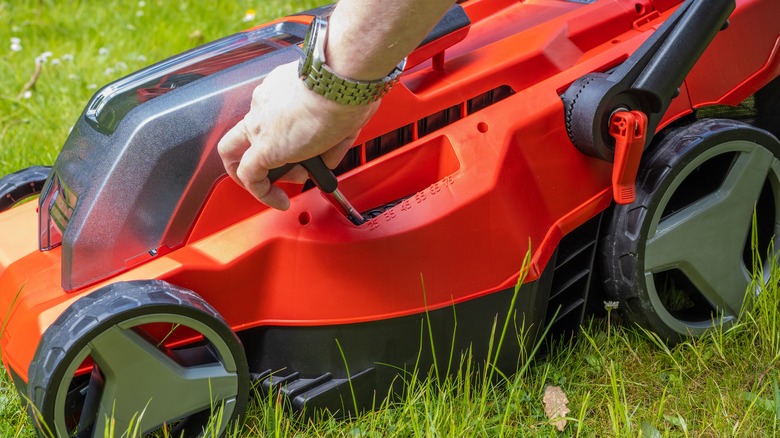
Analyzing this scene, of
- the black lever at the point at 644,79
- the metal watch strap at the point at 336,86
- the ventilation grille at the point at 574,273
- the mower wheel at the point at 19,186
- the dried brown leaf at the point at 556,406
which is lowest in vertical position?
the dried brown leaf at the point at 556,406

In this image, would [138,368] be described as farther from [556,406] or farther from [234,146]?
[556,406]

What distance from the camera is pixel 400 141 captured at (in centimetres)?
155

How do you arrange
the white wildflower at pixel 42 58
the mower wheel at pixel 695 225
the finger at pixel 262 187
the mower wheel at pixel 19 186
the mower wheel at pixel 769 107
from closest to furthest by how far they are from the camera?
the finger at pixel 262 187
the mower wheel at pixel 695 225
the mower wheel at pixel 19 186
the mower wheel at pixel 769 107
the white wildflower at pixel 42 58

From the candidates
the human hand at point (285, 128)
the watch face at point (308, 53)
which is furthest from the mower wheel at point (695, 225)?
the watch face at point (308, 53)

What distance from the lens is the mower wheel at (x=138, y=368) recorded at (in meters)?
1.27

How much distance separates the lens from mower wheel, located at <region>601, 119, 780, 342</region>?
1.63m

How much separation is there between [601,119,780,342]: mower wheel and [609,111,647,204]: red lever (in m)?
0.09

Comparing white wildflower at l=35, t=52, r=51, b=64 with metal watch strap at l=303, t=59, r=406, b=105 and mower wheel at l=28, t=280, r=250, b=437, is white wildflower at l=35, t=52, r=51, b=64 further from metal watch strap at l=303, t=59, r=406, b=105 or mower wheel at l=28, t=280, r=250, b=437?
metal watch strap at l=303, t=59, r=406, b=105

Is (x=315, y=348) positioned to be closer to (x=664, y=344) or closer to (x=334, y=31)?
(x=334, y=31)

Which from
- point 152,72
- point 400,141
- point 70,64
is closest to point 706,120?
point 400,141

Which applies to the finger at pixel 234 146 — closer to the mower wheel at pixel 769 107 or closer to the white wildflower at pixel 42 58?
the mower wheel at pixel 769 107

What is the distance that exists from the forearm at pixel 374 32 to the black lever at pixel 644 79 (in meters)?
0.49

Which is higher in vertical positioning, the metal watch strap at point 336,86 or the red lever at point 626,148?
the metal watch strap at point 336,86

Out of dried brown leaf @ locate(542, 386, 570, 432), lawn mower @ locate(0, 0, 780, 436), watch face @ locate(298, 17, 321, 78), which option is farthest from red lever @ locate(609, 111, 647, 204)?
watch face @ locate(298, 17, 321, 78)
